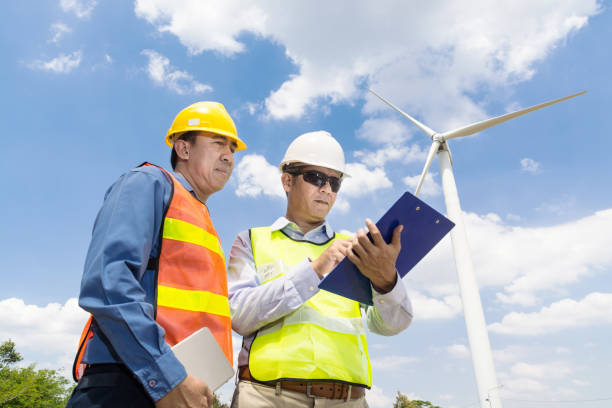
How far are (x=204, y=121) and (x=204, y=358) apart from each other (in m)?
2.10

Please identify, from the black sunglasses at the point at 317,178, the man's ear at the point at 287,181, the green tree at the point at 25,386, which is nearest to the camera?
the black sunglasses at the point at 317,178

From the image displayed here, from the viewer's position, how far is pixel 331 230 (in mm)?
→ 5008

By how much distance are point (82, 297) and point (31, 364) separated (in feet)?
219

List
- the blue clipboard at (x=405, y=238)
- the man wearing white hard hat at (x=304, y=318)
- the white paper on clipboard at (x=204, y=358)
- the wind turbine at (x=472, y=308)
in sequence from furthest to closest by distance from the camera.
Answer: the wind turbine at (x=472, y=308) < the man wearing white hard hat at (x=304, y=318) < the blue clipboard at (x=405, y=238) < the white paper on clipboard at (x=204, y=358)

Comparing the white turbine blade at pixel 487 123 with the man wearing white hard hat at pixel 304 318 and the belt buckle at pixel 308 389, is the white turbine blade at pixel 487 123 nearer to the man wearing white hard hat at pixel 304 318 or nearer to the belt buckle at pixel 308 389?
the man wearing white hard hat at pixel 304 318

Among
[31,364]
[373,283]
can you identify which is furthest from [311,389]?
[31,364]

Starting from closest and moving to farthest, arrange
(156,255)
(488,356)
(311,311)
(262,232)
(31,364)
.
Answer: (156,255) → (311,311) → (262,232) → (488,356) → (31,364)

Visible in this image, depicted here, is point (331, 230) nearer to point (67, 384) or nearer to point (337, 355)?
point (337, 355)

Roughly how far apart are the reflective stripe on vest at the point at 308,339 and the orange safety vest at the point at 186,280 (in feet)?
2.01

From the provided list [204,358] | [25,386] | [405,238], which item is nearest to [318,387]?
[204,358]

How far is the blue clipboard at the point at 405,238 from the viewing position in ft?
11.1

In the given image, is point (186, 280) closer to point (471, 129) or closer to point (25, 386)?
point (471, 129)

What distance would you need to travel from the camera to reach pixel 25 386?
2000 inches

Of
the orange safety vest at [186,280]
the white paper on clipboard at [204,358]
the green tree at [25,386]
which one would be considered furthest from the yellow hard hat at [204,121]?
the green tree at [25,386]
